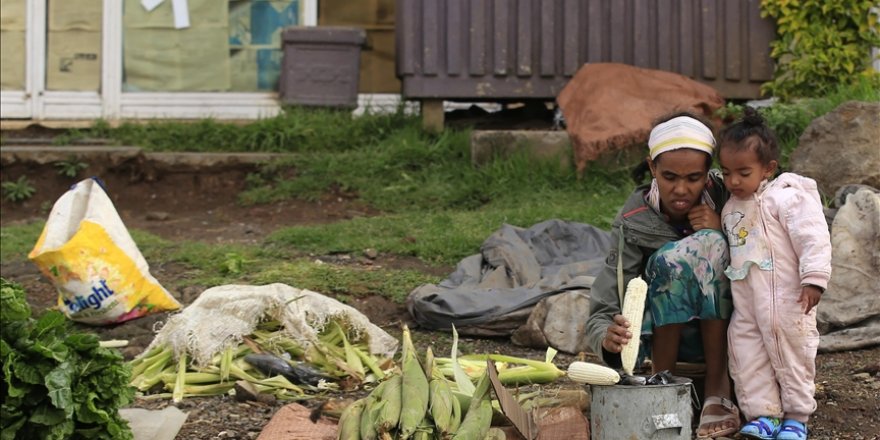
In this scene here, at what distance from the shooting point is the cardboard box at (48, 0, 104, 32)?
10.3m

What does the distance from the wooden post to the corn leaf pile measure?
245 inches

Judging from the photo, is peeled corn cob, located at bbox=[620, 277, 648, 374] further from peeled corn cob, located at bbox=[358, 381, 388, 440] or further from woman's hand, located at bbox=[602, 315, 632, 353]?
peeled corn cob, located at bbox=[358, 381, 388, 440]

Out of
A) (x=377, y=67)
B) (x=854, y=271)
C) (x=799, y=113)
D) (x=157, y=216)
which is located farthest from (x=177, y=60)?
(x=854, y=271)

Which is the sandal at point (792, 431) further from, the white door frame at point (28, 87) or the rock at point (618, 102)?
the white door frame at point (28, 87)

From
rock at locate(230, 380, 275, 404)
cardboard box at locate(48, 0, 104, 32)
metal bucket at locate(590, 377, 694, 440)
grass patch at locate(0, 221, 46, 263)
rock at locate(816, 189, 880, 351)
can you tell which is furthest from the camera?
cardboard box at locate(48, 0, 104, 32)

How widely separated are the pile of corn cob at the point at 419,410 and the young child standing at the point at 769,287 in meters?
0.88

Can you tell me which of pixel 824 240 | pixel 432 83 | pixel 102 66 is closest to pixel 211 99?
pixel 102 66

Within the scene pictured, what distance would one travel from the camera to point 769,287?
3568 mm

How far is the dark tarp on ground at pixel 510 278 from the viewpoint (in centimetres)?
544

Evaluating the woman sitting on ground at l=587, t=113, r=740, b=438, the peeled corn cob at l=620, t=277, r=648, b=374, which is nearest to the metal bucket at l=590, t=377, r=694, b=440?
the peeled corn cob at l=620, t=277, r=648, b=374

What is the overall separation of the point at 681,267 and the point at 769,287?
11.7 inches

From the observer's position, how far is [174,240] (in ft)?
25.5

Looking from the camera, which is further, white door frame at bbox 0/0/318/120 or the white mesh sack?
white door frame at bbox 0/0/318/120

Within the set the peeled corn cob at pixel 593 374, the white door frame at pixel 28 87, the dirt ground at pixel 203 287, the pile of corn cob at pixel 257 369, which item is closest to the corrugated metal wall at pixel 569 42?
the dirt ground at pixel 203 287
